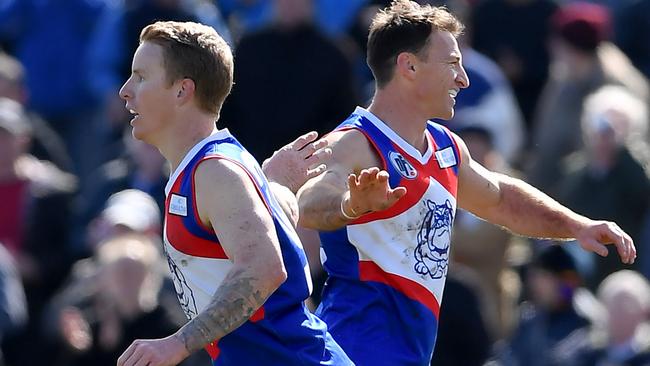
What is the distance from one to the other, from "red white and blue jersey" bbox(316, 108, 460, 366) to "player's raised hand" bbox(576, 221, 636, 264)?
542 millimetres

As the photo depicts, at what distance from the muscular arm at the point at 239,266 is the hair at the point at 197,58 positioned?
435mm

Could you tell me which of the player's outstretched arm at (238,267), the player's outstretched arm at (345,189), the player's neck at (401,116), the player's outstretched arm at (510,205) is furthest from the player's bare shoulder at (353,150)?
the player's outstretched arm at (238,267)

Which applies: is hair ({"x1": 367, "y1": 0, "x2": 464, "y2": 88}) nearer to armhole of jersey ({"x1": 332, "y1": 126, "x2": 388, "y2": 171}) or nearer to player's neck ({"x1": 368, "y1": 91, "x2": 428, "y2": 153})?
player's neck ({"x1": 368, "y1": 91, "x2": 428, "y2": 153})

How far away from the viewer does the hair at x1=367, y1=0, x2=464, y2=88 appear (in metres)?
6.75

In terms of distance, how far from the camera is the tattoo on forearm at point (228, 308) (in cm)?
560

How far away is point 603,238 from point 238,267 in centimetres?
174

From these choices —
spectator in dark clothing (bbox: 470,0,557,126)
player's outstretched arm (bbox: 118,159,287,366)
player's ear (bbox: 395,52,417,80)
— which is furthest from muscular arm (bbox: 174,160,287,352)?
spectator in dark clothing (bbox: 470,0,557,126)

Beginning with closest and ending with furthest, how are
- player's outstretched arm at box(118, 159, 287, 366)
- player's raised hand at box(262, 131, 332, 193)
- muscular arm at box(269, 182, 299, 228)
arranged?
player's outstretched arm at box(118, 159, 287, 366) < muscular arm at box(269, 182, 299, 228) < player's raised hand at box(262, 131, 332, 193)

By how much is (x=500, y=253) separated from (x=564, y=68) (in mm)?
1480

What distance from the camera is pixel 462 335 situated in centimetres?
1077

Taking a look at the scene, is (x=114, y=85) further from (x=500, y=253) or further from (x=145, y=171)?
(x=500, y=253)

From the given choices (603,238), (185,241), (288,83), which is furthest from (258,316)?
(288,83)

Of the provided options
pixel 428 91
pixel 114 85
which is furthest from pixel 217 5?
pixel 428 91

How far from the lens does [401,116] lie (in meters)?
6.77
